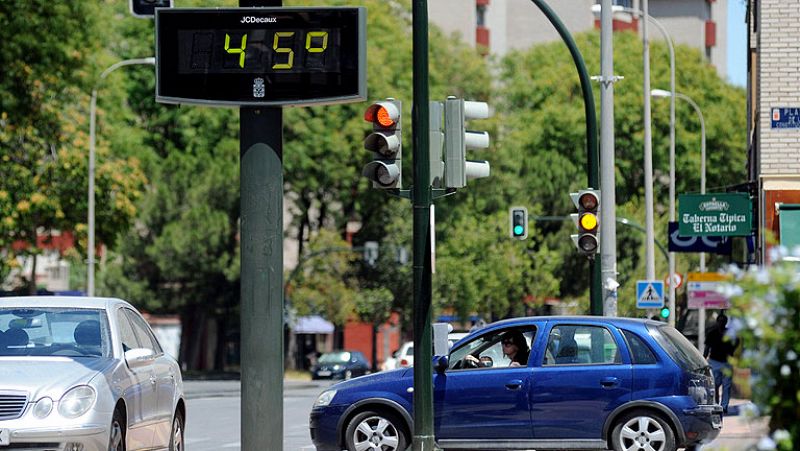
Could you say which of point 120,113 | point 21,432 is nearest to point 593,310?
point 21,432

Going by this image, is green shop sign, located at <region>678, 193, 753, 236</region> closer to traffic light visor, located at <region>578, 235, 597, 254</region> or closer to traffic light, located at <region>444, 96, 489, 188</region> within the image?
traffic light visor, located at <region>578, 235, 597, 254</region>

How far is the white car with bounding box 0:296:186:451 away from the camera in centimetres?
1212

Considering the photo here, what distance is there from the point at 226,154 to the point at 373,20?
9.36 m

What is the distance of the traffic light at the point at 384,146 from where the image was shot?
1514cm

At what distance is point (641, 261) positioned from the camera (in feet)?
219

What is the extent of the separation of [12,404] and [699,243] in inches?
A: 884

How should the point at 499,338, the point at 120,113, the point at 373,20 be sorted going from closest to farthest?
the point at 499,338
the point at 120,113
the point at 373,20

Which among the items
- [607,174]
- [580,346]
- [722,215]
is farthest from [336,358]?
[580,346]

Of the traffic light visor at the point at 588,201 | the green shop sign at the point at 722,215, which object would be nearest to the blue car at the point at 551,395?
the traffic light visor at the point at 588,201

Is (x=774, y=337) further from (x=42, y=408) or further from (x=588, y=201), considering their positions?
(x=588, y=201)

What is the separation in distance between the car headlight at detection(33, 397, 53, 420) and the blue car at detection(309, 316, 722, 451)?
551 centimetres

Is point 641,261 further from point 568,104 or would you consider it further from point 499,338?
point 499,338

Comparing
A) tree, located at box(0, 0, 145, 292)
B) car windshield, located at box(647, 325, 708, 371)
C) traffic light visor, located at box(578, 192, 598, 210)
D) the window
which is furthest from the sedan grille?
tree, located at box(0, 0, 145, 292)

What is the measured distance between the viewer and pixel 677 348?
664 inches
